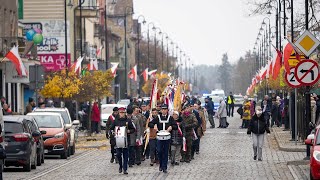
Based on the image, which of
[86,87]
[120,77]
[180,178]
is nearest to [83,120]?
[86,87]

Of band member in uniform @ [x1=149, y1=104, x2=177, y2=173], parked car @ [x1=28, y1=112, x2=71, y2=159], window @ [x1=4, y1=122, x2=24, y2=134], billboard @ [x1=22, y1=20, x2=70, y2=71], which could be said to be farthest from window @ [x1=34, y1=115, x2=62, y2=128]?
billboard @ [x1=22, y1=20, x2=70, y2=71]

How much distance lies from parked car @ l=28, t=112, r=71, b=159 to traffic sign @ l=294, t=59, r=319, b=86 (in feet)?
32.3

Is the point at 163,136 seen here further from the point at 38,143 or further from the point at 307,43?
the point at 307,43

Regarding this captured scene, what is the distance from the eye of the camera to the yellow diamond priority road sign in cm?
3020

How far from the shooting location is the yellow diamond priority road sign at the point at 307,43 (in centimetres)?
3020

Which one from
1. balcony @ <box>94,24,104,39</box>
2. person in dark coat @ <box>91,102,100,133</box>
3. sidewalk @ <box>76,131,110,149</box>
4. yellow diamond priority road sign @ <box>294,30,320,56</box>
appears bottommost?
sidewalk @ <box>76,131,110,149</box>

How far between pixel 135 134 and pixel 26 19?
178 ft

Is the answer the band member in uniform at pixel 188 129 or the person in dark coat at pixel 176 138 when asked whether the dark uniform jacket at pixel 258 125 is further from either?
the person in dark coat at pixel 176 138

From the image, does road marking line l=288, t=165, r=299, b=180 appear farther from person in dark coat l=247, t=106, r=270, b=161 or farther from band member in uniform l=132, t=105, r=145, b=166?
band member in uniform l=132, t=105, r=145, b=166

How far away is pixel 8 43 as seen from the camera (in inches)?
2368

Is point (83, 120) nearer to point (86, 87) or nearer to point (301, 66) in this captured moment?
point (86, 87)

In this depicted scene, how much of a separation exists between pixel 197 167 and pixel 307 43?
15.4ft

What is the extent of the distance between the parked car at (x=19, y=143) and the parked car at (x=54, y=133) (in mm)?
5678

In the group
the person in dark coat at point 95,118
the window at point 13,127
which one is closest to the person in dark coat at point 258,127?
the window at point 13,127
